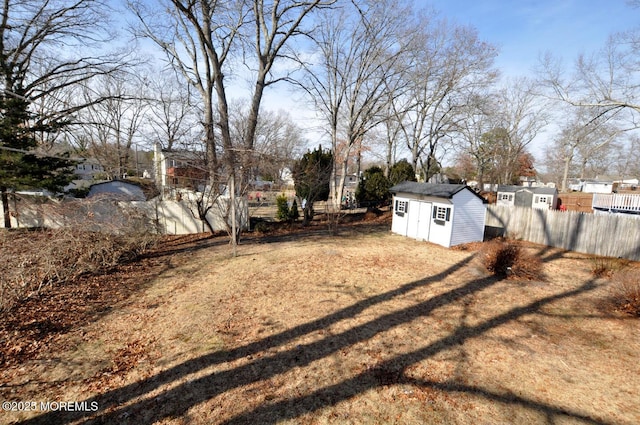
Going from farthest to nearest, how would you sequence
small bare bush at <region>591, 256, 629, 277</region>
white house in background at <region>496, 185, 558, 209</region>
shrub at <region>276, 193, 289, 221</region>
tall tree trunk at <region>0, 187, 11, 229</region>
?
white house in background at <region>496, 185, 558, 209</region>, shrub at <region>276, 193, 289, 221</region>, tall tree trunk at <region>0, 187, 11, 229</region>, small bare bush at <region>591, 256, 629, 277</region>

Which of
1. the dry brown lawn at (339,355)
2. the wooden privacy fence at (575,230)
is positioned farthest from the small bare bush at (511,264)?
the wooden privacy fence at (575,230)

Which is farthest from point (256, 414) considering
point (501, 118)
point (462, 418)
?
point (501, 118)

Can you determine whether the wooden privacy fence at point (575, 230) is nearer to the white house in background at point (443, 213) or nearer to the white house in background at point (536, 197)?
the white house in background at point (443, 213)

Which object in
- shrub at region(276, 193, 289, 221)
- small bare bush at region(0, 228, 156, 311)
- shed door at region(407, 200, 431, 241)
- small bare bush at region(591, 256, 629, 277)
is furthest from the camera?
shrub at region(276, 193, 289, 221)

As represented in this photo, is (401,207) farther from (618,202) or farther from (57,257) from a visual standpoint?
(618,202)

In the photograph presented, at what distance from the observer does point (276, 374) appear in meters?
3.96

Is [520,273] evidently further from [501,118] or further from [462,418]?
[501,118]

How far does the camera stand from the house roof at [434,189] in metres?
11.6

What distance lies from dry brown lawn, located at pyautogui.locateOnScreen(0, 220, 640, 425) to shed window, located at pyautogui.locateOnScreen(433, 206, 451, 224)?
4.46m

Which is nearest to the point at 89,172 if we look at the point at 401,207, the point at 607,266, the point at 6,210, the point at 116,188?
the point at 116,188

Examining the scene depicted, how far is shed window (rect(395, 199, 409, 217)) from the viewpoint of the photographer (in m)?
14.1

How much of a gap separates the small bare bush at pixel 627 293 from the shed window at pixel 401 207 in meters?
8.24

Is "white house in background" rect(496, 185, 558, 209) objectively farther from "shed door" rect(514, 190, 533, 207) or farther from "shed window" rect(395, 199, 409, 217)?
"shed window" rect(395, 199, 409, 217)

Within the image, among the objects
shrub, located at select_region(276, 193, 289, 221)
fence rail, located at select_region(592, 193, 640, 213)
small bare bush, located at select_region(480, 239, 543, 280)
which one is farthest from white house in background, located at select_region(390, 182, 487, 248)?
fence rail, located at select_region(592, 193, 640, 213)
